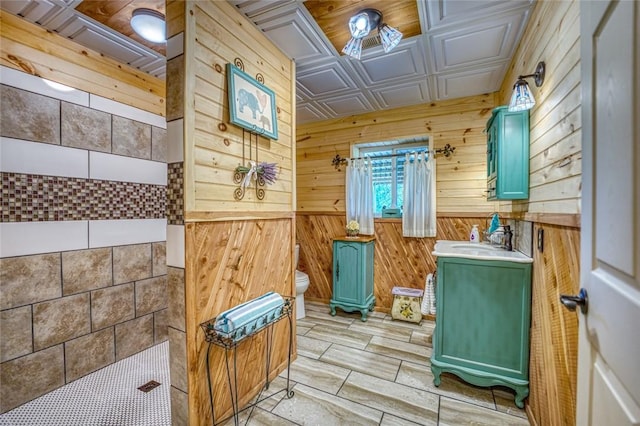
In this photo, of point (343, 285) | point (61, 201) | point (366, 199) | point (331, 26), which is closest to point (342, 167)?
point (366, 199)

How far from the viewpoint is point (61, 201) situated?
6.23 ft

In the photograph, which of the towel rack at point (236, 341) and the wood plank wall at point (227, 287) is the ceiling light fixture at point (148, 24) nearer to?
the wood plank wall at point (227, 287)

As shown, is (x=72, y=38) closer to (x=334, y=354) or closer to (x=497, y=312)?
(x=334, y=354)

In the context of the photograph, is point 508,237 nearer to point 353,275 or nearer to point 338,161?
point 353,275

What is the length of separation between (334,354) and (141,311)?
1.73 m

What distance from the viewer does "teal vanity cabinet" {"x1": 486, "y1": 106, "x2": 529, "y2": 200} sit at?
1833 mm

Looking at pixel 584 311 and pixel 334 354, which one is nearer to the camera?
pixel 584 311

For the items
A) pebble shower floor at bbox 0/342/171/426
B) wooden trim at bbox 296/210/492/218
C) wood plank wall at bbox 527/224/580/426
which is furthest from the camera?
wooden trim at bbox 296/210/492/218

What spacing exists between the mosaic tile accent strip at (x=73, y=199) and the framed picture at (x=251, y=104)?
1.34 m

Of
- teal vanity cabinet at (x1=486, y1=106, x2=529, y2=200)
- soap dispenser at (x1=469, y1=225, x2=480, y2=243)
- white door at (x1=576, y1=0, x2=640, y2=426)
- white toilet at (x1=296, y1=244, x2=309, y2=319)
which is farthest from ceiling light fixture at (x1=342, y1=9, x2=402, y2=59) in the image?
white toilet at (x1=296, y1=244, x2=309, y2=319)

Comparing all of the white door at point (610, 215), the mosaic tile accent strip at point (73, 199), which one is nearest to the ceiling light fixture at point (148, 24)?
the mosaic tile accent strip at point (73, 199)

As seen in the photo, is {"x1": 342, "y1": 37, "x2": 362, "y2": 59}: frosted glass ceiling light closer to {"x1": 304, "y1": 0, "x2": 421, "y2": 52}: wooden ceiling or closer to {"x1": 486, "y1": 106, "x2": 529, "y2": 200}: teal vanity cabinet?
{"x1": 304, "y1": 0, "x2": 421, "y2": 52}: wooden ceiling

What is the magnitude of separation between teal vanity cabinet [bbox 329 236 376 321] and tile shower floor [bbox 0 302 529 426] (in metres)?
0.68

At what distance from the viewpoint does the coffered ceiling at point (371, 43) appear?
64.9 inches
